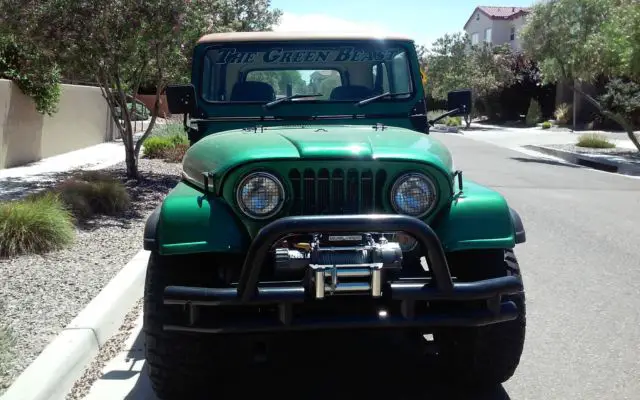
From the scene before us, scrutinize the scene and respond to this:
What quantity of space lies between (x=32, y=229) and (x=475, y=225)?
468 centimetres

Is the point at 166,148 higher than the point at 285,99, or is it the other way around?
the point at 285,99

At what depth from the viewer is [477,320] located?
3430mm

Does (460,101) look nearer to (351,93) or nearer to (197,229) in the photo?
(351,93)

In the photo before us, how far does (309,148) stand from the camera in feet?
12.2

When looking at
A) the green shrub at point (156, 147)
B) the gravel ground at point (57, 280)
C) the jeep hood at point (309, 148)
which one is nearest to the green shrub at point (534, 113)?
the green shrub at point (156, 147)

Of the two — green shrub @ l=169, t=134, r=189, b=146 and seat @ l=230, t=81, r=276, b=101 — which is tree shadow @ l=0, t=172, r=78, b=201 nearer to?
green shrub @ l=169, t=134, r=189, b=146

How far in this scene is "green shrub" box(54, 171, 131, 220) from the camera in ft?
28.9

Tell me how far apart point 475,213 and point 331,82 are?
2.18 metres

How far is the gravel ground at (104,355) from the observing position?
4.24 m

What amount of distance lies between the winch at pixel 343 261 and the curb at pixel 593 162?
633 inches

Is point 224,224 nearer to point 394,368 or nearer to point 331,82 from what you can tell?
point 394,368

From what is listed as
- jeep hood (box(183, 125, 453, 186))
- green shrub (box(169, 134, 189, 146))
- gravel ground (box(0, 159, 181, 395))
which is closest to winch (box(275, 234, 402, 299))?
jeep hood (box(183, 125, 453, 186))

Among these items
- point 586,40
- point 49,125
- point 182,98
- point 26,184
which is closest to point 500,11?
point 586,40

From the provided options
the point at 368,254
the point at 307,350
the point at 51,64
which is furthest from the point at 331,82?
the point at 51,64
